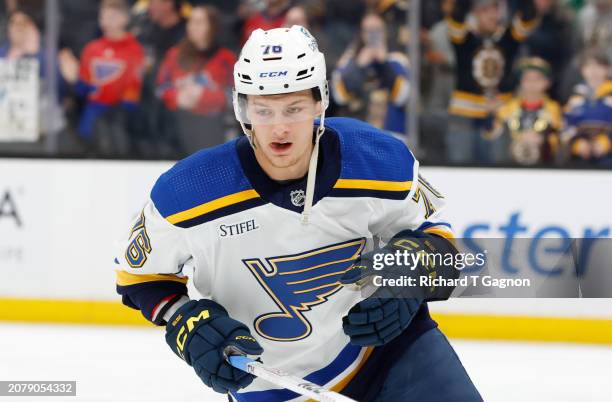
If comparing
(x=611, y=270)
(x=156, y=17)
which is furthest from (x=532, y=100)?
(x=156, y=17)

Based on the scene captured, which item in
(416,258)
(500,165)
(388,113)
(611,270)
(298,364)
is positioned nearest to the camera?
(416,258)

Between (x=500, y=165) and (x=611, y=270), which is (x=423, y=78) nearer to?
(x=500, y=165)

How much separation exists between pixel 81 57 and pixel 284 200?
3697 mm

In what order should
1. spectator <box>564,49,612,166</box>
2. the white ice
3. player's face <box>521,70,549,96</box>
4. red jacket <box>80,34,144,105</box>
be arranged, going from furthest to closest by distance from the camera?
red jacket <box>80,34,144,105</box> < player's face <box>521,70,549,96</box> < spectator <box>564,49,612,166</box> < the white ice

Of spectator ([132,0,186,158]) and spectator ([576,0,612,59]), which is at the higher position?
spectator ([576,0,612,59])

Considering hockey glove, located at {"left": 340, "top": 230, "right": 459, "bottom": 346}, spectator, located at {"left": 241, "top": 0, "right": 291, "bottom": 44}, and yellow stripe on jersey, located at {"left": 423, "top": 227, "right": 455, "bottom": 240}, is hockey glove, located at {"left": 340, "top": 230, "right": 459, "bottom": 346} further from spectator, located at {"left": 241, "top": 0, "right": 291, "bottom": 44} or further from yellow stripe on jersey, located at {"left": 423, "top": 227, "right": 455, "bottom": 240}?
spectator, located at {"left": 241, "top": 0, "right": 291, "bottom": 44}

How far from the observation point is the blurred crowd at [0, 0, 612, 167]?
18.3ft

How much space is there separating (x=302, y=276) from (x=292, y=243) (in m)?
0.08

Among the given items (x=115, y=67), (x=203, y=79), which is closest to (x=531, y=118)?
(x=203, y=79)

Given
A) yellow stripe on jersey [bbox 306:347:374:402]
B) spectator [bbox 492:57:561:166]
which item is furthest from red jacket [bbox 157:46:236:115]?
yellow stripe on jersey [bbox 306:347:374:402]

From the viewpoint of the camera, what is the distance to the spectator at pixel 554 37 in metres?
5.61

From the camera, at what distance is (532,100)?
5656 millimetres

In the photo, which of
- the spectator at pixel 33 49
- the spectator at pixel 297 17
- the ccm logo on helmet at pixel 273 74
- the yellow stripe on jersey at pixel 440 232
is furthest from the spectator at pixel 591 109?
the ccm logo on helmet at pixel 273 74

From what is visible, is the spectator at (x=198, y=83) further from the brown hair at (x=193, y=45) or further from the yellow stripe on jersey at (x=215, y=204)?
the yellow stripe on jersey at (x=215, y=204)
